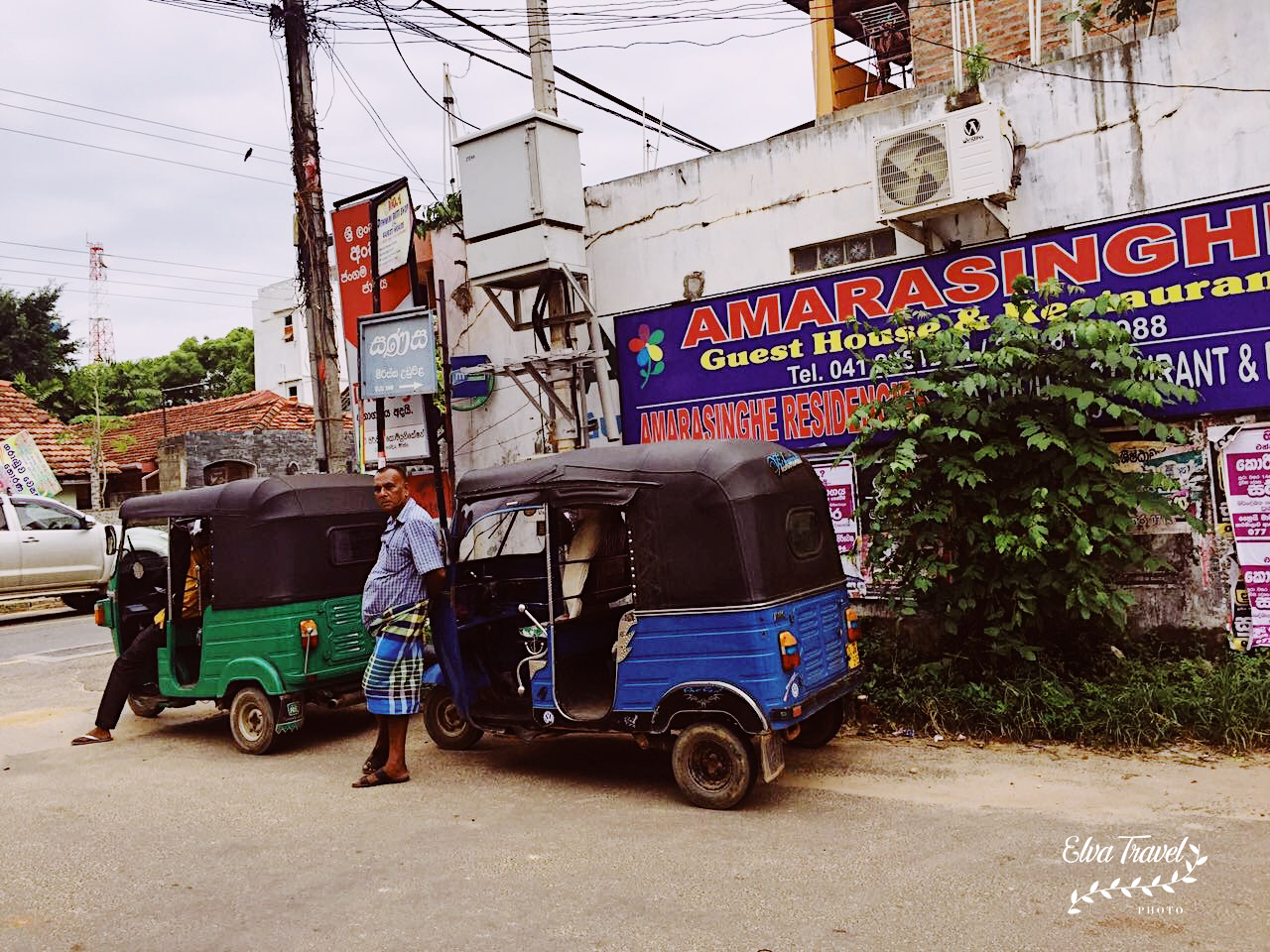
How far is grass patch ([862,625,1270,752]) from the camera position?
6.20 m

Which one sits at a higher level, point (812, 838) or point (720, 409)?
point (720, 409)

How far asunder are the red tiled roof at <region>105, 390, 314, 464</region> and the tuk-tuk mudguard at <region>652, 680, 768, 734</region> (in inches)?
968

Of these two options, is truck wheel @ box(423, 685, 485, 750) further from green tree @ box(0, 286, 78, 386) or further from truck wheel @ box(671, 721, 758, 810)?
green tree @ box(0, 286, 78, 386)

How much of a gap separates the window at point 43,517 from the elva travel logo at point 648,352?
11.4m

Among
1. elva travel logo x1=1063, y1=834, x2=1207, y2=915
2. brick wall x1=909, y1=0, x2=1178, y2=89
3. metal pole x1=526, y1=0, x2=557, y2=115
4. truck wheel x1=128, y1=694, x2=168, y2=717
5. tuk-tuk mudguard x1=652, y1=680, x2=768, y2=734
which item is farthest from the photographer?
brick wall x1=909, y1=0, x2=1178, y2=89

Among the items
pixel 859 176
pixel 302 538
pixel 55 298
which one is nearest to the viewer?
pixel 302 538

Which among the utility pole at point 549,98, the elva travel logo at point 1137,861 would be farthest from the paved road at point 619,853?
the utility pole at point 549,98

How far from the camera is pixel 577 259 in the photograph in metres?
9.45

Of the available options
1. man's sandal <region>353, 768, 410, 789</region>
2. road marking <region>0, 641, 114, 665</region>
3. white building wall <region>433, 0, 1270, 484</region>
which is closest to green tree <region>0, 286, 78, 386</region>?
road marking <region>0, 641, 114, 665</region>

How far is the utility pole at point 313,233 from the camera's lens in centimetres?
1063

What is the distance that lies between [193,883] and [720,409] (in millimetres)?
5699

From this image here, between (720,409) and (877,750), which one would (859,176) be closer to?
(720,409)

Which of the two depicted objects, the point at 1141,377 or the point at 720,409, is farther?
the point at 720,409

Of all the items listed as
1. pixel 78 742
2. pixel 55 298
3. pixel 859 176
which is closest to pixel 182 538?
pixel 78 742
